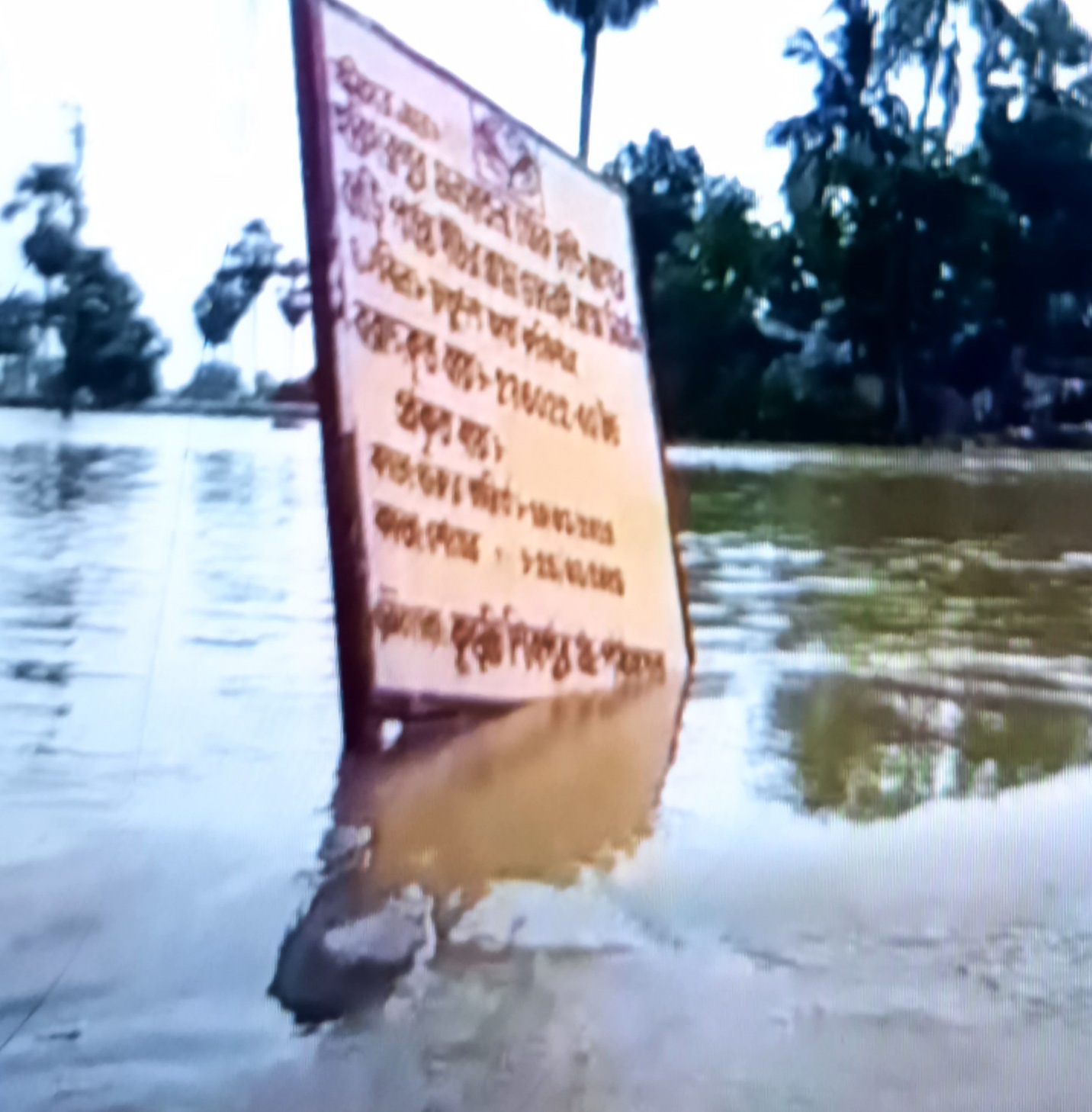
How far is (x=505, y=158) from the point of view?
42.8 inches

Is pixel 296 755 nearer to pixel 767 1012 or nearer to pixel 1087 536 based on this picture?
pixel 767 1012

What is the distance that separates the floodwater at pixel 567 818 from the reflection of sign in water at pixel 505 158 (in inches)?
9.8

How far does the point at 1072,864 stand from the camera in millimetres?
1051

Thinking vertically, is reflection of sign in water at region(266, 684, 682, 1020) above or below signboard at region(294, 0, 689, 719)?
below

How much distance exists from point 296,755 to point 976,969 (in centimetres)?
54

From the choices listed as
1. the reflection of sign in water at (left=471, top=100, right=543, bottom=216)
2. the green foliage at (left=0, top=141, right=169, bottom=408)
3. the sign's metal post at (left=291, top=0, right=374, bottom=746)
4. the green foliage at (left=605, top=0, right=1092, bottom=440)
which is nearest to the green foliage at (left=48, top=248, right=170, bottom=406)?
the green foliage at (left=0, top=141, right=169, bottom=408)

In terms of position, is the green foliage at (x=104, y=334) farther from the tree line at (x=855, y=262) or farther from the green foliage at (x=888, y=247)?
the green foliage at (x=888, y=247)

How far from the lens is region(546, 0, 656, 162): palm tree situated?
1.09 m

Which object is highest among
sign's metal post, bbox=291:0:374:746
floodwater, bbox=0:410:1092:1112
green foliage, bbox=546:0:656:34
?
green foliage, bbox=546:0:656:34

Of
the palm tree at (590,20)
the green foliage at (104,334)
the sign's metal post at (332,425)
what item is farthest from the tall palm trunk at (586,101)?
the green foliage at (104,334)

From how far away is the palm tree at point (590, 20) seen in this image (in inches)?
43.0

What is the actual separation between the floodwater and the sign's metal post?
0.06 feet

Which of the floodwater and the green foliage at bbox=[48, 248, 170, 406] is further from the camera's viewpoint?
the green foliage at bbox=[48, 248, 170, 406]

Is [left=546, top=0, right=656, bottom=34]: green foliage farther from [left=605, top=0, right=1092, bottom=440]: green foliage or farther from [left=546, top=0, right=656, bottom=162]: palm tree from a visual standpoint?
[left=605, top=0, right=1092, bottom=440]: green foliage
